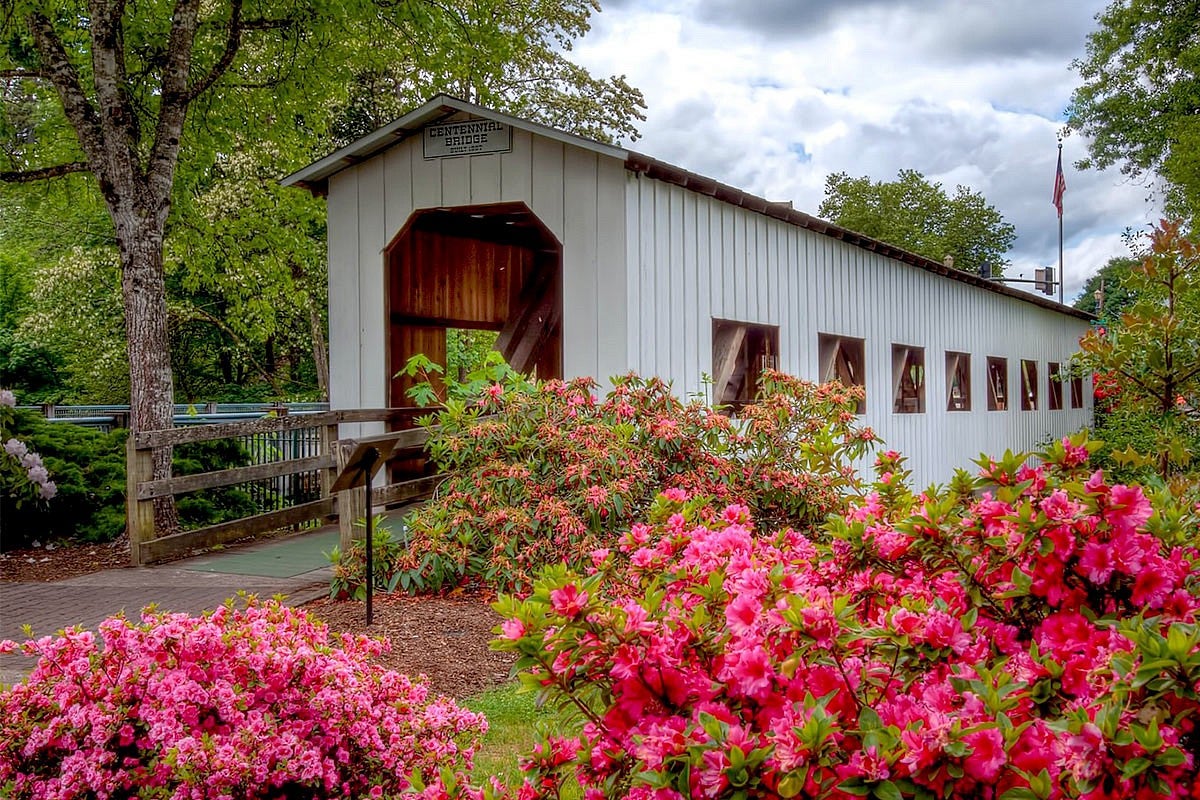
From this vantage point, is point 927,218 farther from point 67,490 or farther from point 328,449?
point 67,490

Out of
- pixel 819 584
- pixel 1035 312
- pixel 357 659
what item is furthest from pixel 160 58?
pixel 1035 312

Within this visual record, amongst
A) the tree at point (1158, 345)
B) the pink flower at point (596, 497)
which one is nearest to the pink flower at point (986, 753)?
the tree at point (1158, 345)

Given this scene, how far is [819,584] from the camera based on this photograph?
7.72 ft

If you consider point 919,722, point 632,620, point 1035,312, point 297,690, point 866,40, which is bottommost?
point 297,690

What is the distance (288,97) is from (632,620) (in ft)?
37.8

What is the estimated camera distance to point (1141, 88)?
27.9 m

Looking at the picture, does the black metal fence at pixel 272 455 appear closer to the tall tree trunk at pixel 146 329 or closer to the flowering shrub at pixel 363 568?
the tall tree trunk at pixel 146 329

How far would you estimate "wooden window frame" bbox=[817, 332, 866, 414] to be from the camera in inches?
489

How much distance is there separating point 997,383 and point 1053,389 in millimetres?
4255

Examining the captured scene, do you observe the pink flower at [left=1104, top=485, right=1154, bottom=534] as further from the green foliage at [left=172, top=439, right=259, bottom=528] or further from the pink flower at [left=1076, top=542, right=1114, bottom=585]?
the green foliage at [left=172, top=439, right=259, bottom=528]

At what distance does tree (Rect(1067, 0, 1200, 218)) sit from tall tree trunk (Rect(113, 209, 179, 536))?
2150cm

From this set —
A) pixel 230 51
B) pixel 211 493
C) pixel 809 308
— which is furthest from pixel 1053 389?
pixel 230 51

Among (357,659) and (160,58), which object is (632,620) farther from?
(160,58)

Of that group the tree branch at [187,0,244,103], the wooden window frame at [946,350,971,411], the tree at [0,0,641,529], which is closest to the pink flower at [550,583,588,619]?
the tree at [0,0,641,529]
